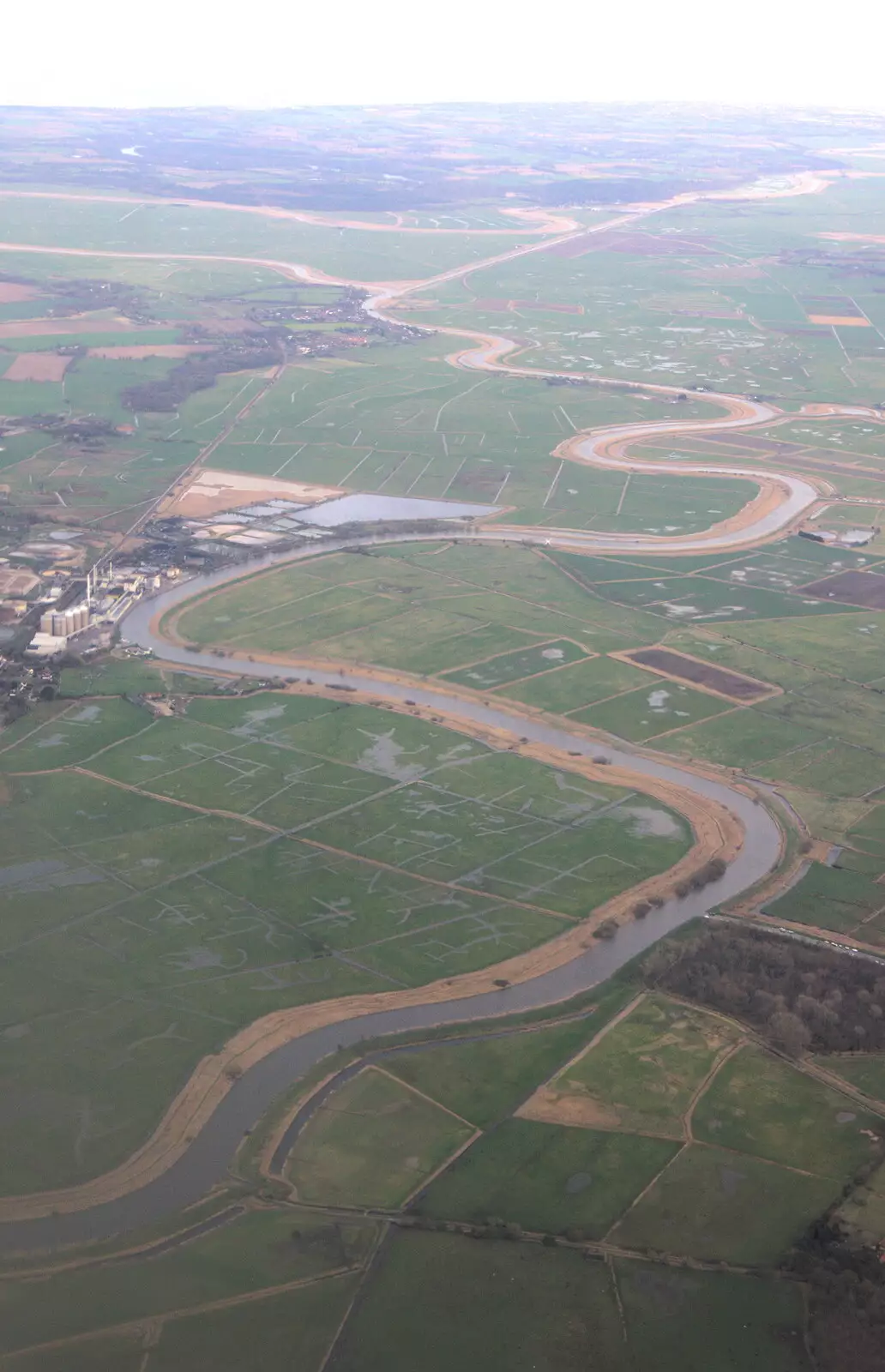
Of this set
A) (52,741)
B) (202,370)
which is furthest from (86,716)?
(202,370)

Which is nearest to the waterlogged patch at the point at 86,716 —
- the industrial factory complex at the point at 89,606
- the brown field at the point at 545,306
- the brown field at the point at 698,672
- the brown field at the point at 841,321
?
the industrial factory complex at the point at 89,606

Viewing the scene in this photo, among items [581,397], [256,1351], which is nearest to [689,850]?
[256,1351]

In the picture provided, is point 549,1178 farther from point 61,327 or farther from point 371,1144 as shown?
point 61,327

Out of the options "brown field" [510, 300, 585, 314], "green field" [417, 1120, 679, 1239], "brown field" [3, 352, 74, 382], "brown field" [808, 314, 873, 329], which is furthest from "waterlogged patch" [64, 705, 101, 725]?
"brown field" [808, 314, 873, 329]

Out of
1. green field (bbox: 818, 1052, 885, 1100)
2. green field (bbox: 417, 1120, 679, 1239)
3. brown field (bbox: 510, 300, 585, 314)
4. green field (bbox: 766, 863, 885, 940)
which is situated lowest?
green field (bbox: 417, 1120, 679, 1239)

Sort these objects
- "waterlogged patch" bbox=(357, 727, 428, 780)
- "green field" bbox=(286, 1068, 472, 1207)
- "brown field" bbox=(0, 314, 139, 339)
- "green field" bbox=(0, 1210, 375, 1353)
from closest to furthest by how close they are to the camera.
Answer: "green field" bbox=(0, 1210, 375, 1353) → "green field" bbox=(286, 1068, 472, 1207) → "waterlogged patch" bbox=(357, 727, 428, 780) → "brown field" bbox=(0, 314, 139, 339)

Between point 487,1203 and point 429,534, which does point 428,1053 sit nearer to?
point 487,1203

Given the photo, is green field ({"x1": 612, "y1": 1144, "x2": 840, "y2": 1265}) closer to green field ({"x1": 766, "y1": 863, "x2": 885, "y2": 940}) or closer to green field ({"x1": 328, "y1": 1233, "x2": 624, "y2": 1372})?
green field ({"x1": 328, "y1": 1233, "x2": 624, "y2": 1372})

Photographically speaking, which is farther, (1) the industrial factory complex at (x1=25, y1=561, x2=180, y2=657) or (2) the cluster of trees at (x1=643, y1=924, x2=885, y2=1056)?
(1) the industrial factory complex at (x1=25, y1=561, x2=180, y2=657)

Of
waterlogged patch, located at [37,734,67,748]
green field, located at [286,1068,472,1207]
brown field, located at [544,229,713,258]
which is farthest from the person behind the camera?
brown field, located at [544,229,713,258]

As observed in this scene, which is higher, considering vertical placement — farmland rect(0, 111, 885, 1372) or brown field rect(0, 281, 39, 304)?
brown field rect(0, 281, 39, 304)
